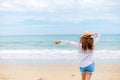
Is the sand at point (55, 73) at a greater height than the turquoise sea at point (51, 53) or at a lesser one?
greater

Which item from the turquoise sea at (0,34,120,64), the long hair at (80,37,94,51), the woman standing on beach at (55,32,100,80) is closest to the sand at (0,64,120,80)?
the turquoise sea at (0,34,120,64)

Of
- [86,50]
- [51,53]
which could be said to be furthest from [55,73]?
[51,53]

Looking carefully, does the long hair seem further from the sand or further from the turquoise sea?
the turquoise sea

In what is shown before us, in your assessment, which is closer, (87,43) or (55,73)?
(87,43)

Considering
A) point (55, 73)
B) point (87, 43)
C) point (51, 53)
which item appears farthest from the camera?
point (51, 53)

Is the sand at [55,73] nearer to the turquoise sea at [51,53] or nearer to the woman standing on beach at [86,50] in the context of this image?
the turquoise sea at [51,53]

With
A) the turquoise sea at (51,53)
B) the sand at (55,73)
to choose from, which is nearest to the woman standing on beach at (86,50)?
the sand at (55,73)

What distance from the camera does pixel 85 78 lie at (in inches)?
267

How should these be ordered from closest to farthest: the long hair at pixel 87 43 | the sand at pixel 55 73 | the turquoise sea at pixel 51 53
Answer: the long hair at pixel 87 43 → the sand at pixel 55 73 → the turquoise sea at pixel 51 53

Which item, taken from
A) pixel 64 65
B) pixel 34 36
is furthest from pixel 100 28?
pixel 64 65

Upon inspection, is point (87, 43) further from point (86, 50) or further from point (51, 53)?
point (51, 53)

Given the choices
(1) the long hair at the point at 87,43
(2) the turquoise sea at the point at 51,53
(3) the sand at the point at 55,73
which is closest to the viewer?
(1) the long hair at the point at 87,43

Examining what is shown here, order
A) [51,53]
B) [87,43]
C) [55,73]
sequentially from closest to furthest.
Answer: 1. [87,43]
2. [55,73]
3. [51,53]

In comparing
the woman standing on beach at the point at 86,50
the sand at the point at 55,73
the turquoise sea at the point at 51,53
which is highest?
the woman standing on beach at the point at 86,50
